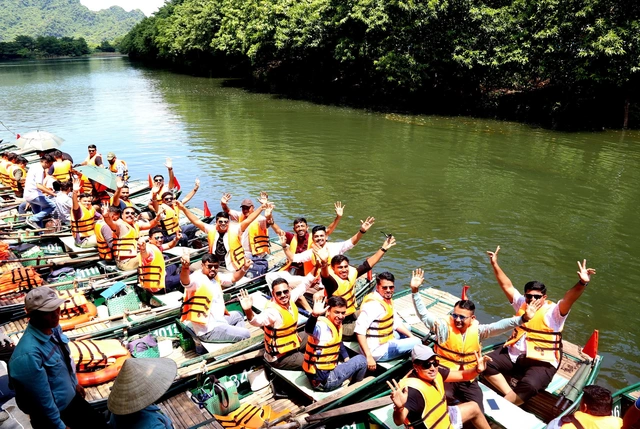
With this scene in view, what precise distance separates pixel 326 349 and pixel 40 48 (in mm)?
132541

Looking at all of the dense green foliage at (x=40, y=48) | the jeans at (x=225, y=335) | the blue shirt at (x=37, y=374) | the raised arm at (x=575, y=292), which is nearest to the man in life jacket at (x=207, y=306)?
the jeans at (x=225, y=335)

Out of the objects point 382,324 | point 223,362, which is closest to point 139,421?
point 223,362

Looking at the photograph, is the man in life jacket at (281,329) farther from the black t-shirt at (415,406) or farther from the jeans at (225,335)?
the black t-shirt at (415,406)

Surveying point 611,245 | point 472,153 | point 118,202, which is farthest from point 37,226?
point 472,153

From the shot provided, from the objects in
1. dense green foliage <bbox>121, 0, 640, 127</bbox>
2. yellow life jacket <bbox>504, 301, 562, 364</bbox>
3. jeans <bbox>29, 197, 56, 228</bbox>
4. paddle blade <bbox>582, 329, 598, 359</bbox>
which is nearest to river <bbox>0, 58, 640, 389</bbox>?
paddle blade <bbox>582, 329, 598, 359</bbox>

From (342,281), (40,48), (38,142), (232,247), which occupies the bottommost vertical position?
(232,247)

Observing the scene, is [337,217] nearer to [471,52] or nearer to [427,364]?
[427,364]

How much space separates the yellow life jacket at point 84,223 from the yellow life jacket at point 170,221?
136cm

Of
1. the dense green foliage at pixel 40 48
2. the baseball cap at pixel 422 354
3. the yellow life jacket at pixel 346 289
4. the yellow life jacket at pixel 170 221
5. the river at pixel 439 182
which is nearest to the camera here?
the baseball cap at pixel 422 354

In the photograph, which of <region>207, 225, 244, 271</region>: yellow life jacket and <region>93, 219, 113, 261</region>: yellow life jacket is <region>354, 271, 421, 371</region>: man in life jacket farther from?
<region>93, 219, 113, 261</region>: yellow life jacket

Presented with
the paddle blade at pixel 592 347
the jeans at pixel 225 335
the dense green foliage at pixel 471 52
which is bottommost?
the jeans at pixel 225 335

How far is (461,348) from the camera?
5.34 metres

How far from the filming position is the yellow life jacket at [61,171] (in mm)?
12312

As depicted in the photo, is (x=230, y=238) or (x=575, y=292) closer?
(x=575, y=292)
